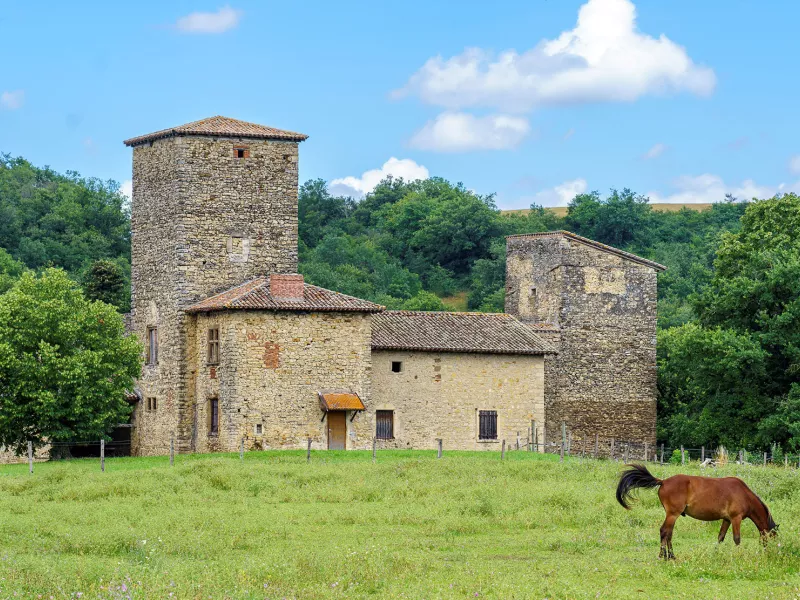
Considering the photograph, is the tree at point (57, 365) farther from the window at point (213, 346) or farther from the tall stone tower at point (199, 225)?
the tall stone tower at point (199, 225)


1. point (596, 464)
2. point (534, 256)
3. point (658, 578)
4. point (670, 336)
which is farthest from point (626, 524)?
point (670, 336)

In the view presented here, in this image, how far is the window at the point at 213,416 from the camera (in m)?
43.8

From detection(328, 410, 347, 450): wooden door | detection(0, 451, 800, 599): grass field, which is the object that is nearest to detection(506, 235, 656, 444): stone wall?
detection(328, 410, 347, 450): wooden door

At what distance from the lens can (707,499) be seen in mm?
20812

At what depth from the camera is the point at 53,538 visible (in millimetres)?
22547

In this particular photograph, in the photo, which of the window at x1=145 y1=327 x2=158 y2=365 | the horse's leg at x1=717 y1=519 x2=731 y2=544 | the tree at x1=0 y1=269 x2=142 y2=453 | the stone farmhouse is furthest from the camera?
the window at x1=145 y1=327 x2=158 y2=365

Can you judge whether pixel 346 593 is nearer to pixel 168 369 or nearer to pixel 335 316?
pixel 335 316

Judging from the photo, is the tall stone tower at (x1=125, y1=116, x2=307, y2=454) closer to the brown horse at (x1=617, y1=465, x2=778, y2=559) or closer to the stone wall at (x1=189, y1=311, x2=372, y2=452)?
the stone wall at (x1=189, y1=311, x2=372, y2=452)

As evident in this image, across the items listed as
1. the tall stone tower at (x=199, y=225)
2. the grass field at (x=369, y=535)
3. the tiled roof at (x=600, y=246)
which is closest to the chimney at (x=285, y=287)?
the tall stone tower at (x=199, y=225)

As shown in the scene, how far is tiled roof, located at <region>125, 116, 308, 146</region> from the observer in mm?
45906

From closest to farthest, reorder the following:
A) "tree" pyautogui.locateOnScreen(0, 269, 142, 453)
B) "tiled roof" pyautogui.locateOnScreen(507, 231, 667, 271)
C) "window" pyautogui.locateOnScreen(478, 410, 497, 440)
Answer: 1. "tree" pyautogui.locateOnScreen(0, 269, 142, 453)
2. "window" pyautogui.locateOnScreen(478, 410, 497, 440)
3. "tiled roof" pyautogui.locateOnScreen(507, 231, 667, 271)

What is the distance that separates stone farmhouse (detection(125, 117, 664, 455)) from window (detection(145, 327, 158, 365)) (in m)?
0.06

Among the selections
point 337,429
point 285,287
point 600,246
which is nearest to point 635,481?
point 337,429

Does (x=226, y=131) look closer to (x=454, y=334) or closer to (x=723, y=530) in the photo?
(x=454, y=334)
